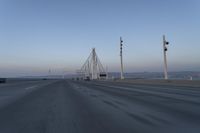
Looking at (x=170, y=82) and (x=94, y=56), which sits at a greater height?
(x=94, y=56)

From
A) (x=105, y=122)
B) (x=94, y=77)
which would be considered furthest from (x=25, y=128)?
(x=94, y=77)

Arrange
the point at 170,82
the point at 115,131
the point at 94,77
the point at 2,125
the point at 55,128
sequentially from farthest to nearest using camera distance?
the point at 94,77 < the point at 170,82 < the point at 2,125 < the point at 55,128 < the point at 115,131

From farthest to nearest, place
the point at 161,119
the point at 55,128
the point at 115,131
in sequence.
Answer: the point at 161,119, the point at 55,128, the point at 115,131

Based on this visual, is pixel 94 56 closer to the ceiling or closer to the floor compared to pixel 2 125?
closer to the ceiling

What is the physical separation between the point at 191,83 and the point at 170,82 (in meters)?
6.22

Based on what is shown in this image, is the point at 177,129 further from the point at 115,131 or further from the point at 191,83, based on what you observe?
the point at 191,83

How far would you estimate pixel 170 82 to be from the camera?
4866cm

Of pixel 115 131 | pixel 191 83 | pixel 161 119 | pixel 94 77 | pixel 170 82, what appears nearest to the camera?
pixel 115 131

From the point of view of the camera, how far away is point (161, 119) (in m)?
11.4

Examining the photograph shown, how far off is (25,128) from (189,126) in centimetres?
480

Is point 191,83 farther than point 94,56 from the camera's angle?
No

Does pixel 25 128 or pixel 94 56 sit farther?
pixel 94 56

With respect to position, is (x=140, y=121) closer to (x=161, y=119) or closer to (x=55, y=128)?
(x=161, y=119)

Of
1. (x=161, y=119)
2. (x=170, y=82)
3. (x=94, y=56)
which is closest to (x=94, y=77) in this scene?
(x=94, y=56)
